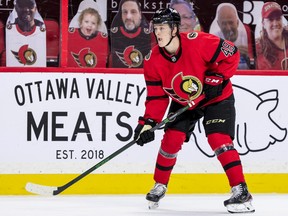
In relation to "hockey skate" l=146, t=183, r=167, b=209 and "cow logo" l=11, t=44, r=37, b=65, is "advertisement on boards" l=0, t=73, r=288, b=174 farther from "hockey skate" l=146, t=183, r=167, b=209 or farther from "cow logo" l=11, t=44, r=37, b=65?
"hockey skate" l=146, t=183, r=167, b=209

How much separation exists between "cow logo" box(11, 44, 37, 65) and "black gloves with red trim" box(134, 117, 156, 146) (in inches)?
→ 50.0

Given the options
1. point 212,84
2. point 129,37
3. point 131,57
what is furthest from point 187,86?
point 129,37

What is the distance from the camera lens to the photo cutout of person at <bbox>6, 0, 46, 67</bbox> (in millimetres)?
5367

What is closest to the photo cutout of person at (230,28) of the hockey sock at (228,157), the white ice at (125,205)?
the white ice at (125,205)

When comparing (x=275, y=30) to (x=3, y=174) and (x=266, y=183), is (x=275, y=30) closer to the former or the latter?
(x=266, y=183)

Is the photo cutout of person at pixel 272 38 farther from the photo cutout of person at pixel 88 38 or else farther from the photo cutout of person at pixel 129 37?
the photo cutout of person at pixel 88 38

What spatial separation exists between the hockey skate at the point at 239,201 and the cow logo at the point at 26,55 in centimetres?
179

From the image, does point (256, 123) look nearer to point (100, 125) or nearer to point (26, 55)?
point (100, 125)

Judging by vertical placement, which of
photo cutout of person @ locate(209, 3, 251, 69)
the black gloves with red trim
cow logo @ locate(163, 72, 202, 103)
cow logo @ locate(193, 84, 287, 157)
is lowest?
cow logo @ locate(193, 84, 287, 157)

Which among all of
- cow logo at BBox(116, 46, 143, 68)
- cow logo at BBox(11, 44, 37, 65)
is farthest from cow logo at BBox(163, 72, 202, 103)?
A: cow logo at BBox(11, 44, 37, 65)

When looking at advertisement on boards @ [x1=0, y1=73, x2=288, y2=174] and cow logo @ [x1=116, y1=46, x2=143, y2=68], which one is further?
cow logo @ [x1=116, y1=46, x2=143, y2=68]

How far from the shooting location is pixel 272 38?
5.66m

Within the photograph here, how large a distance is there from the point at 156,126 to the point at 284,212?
746mm

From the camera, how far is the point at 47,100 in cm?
502
